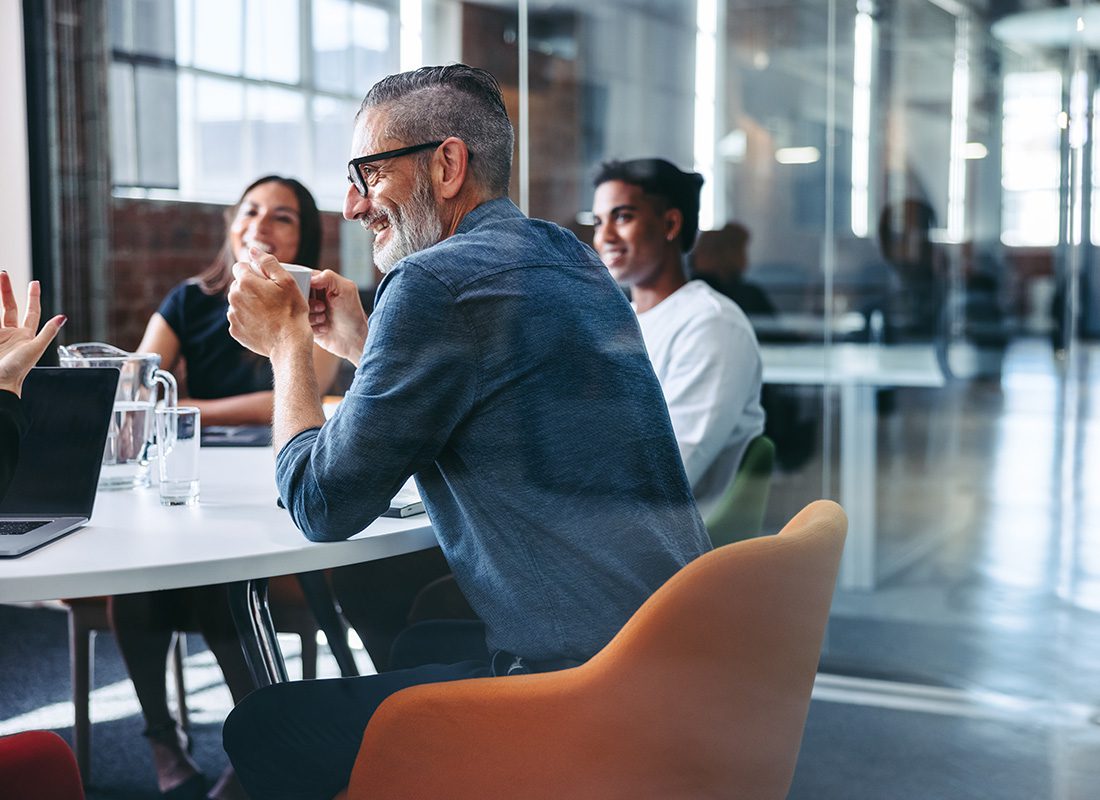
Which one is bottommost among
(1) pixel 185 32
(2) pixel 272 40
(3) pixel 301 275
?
(3) pixel 301 275

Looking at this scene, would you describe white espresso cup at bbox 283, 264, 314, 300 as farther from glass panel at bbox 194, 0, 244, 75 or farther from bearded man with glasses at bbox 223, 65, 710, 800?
glass panel at bbox 194, 0, 244, 75

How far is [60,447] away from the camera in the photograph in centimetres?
164

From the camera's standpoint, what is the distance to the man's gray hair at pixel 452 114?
1591mm

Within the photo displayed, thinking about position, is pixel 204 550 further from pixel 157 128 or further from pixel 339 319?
pixel 157 128

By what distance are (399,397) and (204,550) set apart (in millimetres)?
315

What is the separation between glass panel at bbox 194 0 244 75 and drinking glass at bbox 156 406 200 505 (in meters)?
1.32

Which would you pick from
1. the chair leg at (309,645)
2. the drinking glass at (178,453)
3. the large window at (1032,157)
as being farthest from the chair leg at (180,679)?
the large window at (1032,157)

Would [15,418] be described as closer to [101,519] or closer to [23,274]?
[101,519]

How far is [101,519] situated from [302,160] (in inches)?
44.8

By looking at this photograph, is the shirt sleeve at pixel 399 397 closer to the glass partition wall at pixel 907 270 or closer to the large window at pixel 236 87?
the large window at pixel 236 87

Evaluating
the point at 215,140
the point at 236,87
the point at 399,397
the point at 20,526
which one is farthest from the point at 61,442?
the point at 215,140

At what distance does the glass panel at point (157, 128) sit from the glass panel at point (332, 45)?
63 centimetres

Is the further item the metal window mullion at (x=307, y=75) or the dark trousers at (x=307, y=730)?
the metal window mullion at (x=307, y=75)

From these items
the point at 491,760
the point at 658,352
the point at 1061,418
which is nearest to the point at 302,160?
the point at 658,352
